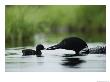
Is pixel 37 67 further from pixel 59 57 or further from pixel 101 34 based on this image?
pixel 101 34

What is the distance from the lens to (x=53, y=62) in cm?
289

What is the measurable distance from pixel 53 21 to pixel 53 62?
0.77 ft

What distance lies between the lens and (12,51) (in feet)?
9.48

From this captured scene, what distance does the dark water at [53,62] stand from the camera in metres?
2.89

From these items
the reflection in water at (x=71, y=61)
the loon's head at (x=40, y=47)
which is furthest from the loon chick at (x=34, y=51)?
the reflection in water at (x=71, y=61)

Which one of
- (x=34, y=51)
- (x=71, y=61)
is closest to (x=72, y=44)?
(x=71, y=61)

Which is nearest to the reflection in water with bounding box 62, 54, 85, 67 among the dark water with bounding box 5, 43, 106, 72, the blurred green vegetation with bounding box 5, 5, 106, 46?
the dark water with bounding box 5, 43, 106, 72

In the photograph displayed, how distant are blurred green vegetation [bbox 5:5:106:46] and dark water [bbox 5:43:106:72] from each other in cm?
7

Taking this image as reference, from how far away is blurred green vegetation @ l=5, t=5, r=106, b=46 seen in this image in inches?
114

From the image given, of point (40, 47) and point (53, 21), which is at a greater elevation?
point (53, 21)

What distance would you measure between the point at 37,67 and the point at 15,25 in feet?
0.89

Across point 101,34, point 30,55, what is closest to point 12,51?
point 30,55

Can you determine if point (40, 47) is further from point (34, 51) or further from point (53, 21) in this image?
point (53, 21)

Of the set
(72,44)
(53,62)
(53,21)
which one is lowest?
(53,62)
